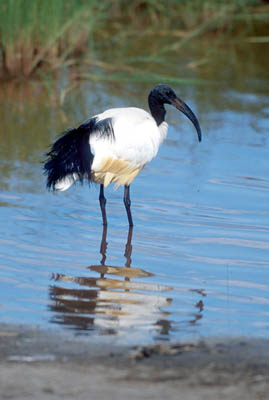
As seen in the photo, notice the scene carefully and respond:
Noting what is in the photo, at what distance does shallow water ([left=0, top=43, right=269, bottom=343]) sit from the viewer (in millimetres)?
4164

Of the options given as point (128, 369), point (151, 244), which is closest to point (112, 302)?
point (128, 369)

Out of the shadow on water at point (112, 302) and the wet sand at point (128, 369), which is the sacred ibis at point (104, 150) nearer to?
the shadow on water at point (112, 302)

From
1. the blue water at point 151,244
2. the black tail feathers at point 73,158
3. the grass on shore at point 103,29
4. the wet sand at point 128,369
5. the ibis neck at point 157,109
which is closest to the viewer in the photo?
the wet sand at point 128,369

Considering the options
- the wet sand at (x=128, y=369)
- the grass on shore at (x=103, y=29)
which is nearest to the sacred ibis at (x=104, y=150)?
the wet sand at (x=128, y=369)

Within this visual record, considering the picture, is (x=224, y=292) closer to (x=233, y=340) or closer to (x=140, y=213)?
(x=233, y=340)

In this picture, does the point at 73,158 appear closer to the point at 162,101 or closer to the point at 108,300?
the point at 162,101

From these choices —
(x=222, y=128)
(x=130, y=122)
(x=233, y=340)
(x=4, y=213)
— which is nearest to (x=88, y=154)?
(x=130, y=122)

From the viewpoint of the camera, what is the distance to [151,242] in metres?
5.59

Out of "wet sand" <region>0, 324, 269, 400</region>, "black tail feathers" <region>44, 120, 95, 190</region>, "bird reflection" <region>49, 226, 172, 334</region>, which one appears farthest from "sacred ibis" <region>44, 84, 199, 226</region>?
"wet sand" <region>0, 324, 269, 400</region>

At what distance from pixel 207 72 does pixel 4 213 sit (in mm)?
6421

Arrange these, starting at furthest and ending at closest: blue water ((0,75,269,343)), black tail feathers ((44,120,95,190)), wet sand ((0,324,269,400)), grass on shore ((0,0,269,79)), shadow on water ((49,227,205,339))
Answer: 1. grass on shore ((0,0,269,79))
2. black tail feathers ((44,120,95,190))
3. blue water ((0,75,269,343))
4. shadow on water ((49,227,205,339))
5. wet sand ((0,324,269,400))

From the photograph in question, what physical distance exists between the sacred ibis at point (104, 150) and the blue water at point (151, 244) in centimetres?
32

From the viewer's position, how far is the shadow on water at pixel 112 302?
3.99 meters

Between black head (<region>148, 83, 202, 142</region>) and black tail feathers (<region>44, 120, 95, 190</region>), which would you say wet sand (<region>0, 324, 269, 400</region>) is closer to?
black tail feathers (<region>44, 120, 95, 190</region>)
